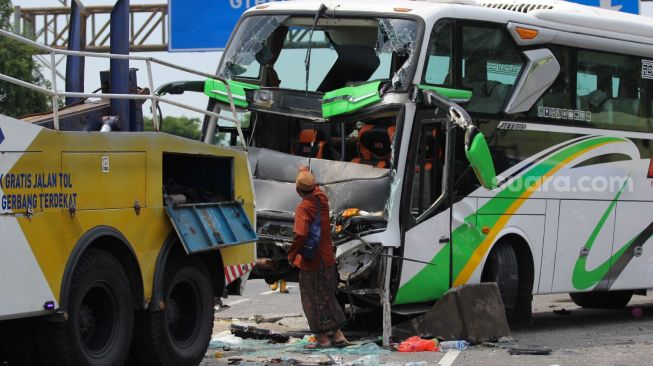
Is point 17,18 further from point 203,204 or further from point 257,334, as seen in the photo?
point 203,204

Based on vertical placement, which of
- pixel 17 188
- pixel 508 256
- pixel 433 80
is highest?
pixel 433 80

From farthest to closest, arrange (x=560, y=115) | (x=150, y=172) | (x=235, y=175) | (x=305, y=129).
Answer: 1. (x=560, y=115)
2. (x=305, y=129)
3. (x=235, y=175)
4. (x=150, y=172)

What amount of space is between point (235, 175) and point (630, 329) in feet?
19.9

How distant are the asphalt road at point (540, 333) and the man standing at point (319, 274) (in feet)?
1.52

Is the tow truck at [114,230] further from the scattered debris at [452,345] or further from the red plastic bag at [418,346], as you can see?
the scattered debris at [452,345]

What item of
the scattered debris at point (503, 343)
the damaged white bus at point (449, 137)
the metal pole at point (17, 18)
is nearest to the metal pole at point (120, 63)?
the damaged white bus at point (449, 137)

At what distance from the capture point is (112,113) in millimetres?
10133

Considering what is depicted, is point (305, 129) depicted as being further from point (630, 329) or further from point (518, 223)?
point (630, 329)

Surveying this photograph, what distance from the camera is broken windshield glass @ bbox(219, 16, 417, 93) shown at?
46.2 ft

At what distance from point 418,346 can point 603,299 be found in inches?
258

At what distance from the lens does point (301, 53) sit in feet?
46.9

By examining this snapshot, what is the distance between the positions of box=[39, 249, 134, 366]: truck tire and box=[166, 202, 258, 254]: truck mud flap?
2.74ft

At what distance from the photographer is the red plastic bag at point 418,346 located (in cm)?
1227

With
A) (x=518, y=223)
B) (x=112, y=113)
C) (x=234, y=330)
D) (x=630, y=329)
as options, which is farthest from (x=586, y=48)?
(x=112, y=113)
